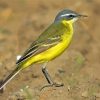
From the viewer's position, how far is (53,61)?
524 inches

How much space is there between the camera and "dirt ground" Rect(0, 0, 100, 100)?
1070 cm

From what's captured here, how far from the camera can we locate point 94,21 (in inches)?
682

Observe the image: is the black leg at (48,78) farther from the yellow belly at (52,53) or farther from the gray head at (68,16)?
the gray head at (68,16)

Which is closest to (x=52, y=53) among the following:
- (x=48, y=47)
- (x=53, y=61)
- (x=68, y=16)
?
(x=48, y=47)

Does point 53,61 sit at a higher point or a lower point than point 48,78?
higher

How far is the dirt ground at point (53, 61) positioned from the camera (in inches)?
421

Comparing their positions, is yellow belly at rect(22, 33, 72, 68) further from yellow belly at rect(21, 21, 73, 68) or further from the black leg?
the black leg

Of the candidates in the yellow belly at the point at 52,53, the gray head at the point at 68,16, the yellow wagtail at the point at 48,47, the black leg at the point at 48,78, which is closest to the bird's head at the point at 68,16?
the gray head at the point at 68,16

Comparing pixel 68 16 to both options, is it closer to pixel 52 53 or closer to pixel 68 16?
pixel 68 16

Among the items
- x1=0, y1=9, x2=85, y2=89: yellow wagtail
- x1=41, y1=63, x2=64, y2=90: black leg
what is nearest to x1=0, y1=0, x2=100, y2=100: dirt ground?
x1=41, y1=63, x2=64, y2=90: black leg

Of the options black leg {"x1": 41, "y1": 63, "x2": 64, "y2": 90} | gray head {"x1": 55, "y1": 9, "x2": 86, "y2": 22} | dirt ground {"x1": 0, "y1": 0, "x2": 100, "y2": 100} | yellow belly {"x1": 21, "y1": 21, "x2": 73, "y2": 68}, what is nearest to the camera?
dirt ground {"x1": 0, "y1": 0, "x2": 100, "y2": 100}

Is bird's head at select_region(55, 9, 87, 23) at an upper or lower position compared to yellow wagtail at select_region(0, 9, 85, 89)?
upper

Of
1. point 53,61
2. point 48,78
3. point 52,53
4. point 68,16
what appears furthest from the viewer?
point 53,61

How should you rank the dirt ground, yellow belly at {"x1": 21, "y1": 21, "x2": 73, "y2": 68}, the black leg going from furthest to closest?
1. yellow belly at {"x1": 21, "y1": 21, "x2": 73, "y2": 68}
2. the black leg
3. the dirt ground
